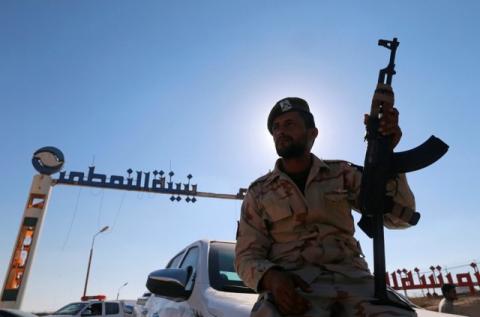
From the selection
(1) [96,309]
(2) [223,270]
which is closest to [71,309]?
(1) [96,309]

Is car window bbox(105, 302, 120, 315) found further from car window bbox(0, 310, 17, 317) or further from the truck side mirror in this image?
the truck side mirror

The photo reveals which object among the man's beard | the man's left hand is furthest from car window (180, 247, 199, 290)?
the man's left hand

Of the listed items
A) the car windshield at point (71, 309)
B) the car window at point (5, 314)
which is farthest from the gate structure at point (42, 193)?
the car window at point (5, 314)

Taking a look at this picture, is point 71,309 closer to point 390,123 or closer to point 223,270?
point 223,270

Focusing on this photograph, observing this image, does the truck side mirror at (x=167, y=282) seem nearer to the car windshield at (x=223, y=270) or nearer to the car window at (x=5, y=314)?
the car windshield at (x=223, y=270)

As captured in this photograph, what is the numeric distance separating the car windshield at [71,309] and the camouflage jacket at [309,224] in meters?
14.8

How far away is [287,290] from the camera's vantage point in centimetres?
155

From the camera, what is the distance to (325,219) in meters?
1.89

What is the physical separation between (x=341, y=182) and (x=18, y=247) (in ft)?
63.3

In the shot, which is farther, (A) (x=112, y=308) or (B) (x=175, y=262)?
(A) (x=112, y=308)

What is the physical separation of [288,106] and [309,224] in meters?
0.70

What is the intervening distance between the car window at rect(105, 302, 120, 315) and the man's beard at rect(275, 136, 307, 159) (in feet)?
48.5

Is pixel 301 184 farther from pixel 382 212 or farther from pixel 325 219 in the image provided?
pixel 382 212

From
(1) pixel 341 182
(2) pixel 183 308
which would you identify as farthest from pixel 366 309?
(2) pixel 183 308
